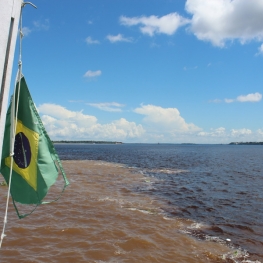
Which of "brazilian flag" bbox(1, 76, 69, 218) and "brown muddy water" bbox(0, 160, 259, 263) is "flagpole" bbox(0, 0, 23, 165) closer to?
"brazilian flag" bbox(1, 76, 69, 218)

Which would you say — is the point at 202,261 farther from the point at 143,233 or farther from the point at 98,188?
the point at 98,188

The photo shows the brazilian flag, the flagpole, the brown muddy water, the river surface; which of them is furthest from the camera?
the river surface

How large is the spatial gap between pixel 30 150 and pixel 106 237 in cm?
750

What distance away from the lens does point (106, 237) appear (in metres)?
10.7

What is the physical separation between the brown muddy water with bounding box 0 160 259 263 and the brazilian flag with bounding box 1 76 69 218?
5327 millimetres

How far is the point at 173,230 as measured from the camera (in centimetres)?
1212

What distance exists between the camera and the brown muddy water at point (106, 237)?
909 cm

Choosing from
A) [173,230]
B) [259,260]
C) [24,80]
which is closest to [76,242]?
[173,230]

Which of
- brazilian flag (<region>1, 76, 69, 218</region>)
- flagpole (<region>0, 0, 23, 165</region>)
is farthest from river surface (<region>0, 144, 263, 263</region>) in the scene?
flagpole (<region>0, 0, 23, 165</region>)

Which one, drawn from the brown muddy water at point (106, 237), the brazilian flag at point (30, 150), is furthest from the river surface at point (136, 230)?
the brazilian flag at point (30, 150)

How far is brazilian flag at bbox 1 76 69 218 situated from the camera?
175 inches

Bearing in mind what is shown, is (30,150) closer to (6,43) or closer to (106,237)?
(6,43)

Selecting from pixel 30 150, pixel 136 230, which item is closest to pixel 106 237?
pixel 136 230

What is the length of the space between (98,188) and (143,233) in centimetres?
1108
